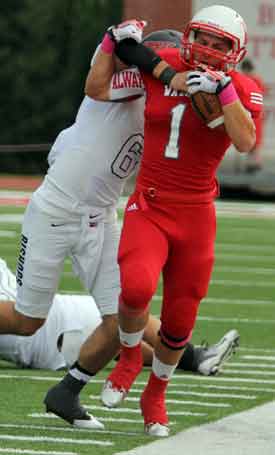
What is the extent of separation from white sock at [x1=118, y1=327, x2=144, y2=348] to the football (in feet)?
3.10

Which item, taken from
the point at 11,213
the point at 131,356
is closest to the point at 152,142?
the point at 131,356

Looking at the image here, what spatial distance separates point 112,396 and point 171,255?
0.65 metres

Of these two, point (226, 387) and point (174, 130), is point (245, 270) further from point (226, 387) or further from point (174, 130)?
point (174, 130)

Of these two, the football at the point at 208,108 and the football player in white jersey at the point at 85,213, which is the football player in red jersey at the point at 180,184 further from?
the football player in white jersey at the point at 85,213

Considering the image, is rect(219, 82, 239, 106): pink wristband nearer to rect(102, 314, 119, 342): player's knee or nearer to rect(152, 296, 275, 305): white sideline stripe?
rect(102, 314, 119, 342): player's knee

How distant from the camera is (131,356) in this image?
7363 mm

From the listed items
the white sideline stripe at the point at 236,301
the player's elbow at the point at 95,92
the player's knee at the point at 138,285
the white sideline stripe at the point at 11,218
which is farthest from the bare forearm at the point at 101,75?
the white sideline stripe at the point at 11,218

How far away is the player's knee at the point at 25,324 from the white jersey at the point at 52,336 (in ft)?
3.19

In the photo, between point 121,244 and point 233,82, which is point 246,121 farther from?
point 121,244

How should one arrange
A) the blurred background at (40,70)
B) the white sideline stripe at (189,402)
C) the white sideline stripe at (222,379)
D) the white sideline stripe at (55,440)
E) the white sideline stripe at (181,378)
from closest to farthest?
the white sideline stripe at (55,440), the white sideline stripe at (189,402), the white sideline stripe at (181,378), the white sideline stripe at (222,379), the blurred background at (40,70)

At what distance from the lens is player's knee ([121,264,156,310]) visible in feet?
23.0

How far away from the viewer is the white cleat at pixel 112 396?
729 cm

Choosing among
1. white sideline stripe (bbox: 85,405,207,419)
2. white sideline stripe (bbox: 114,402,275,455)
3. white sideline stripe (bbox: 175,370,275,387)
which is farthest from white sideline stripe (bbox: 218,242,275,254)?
white sideline stripe (bbox: 114,402,275,455)

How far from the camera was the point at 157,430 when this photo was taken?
7.19 metres
